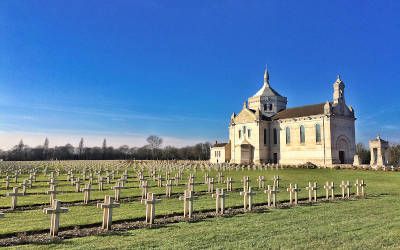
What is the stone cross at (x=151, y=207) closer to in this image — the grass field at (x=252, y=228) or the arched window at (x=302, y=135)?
the grass field at (x=252, y=228)

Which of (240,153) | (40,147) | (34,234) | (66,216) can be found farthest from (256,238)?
(40,147)

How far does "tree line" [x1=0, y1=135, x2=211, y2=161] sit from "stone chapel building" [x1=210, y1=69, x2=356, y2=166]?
32736 mm

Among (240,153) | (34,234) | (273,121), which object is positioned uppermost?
(273,121)

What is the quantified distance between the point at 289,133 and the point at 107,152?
2806 inches

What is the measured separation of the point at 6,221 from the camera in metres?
10.1

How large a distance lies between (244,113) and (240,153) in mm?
7681

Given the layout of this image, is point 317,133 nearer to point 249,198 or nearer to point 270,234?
point 249,198

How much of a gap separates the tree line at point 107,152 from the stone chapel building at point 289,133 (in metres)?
32.7

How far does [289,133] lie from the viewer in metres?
58.5

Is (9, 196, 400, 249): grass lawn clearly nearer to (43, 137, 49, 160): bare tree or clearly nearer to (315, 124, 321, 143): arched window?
(315, 124, 321, 143): arched window

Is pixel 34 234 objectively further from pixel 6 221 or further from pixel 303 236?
pixel 303 236

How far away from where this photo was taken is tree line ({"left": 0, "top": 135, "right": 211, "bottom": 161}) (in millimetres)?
103125

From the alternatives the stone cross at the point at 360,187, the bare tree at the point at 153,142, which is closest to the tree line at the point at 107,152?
the bare tree at the point at 153,142

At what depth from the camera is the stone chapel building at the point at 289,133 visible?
52219 mm
